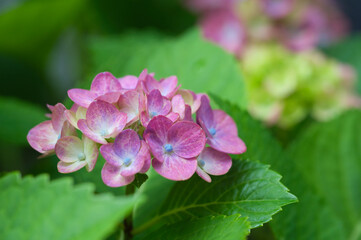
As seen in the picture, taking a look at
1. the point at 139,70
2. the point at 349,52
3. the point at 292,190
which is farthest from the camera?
the point at 349,52

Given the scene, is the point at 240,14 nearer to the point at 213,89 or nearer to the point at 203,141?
the point at 213,89

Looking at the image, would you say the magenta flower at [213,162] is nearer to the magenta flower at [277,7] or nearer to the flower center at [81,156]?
the flower center at [81,156]

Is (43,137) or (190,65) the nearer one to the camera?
(43,137)

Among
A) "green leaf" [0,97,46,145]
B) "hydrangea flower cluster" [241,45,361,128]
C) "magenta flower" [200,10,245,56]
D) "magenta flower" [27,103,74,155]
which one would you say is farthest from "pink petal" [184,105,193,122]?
"magenta flower" [200,10,245,56]

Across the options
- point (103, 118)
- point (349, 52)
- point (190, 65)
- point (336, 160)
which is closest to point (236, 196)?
Result: point (103, 118)

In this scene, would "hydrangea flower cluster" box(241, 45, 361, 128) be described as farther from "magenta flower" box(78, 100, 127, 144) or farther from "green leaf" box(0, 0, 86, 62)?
"magenta flower" box(78, 100, 127, 144)

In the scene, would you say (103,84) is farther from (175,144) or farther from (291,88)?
(291,88)

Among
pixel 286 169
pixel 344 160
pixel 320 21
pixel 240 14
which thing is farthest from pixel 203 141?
pixel 320 21
